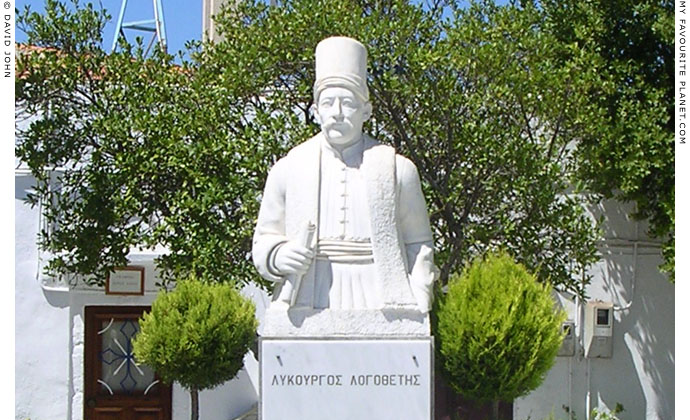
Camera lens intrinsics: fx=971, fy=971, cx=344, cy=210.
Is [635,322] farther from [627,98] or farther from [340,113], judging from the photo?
[340,113]

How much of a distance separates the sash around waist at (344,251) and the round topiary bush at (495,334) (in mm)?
724

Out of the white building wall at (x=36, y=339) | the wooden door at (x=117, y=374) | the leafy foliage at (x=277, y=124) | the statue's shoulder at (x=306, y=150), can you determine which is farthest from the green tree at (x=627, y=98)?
the white building wall at (x=36, y=339)

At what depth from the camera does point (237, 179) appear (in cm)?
721

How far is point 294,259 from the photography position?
503cm

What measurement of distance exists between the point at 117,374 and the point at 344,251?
538 centimetres

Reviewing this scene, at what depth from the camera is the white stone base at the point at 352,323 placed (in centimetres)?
504

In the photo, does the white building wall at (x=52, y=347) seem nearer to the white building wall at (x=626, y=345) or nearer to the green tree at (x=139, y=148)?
the green tree at (x=139, y=148)

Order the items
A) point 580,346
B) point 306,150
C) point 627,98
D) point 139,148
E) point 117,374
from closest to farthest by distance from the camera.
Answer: point 306,150 < point 139,148 < point 627,98 < point 580,346 < point 117,374

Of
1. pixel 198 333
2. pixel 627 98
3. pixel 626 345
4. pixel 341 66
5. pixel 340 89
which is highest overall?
pixel 627 98

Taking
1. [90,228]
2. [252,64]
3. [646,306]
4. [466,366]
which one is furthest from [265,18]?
[646,306]

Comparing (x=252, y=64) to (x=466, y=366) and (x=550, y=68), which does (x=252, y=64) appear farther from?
(x=466, y=366)

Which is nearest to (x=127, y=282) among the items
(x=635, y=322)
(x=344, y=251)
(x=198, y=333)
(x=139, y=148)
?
(x=139, y=148)

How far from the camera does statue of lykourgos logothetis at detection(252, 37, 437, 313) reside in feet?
16.7

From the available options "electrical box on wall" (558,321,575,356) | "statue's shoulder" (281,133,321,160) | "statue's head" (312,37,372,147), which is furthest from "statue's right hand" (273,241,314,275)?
"electrical box on wall" (558,321,575,356)
